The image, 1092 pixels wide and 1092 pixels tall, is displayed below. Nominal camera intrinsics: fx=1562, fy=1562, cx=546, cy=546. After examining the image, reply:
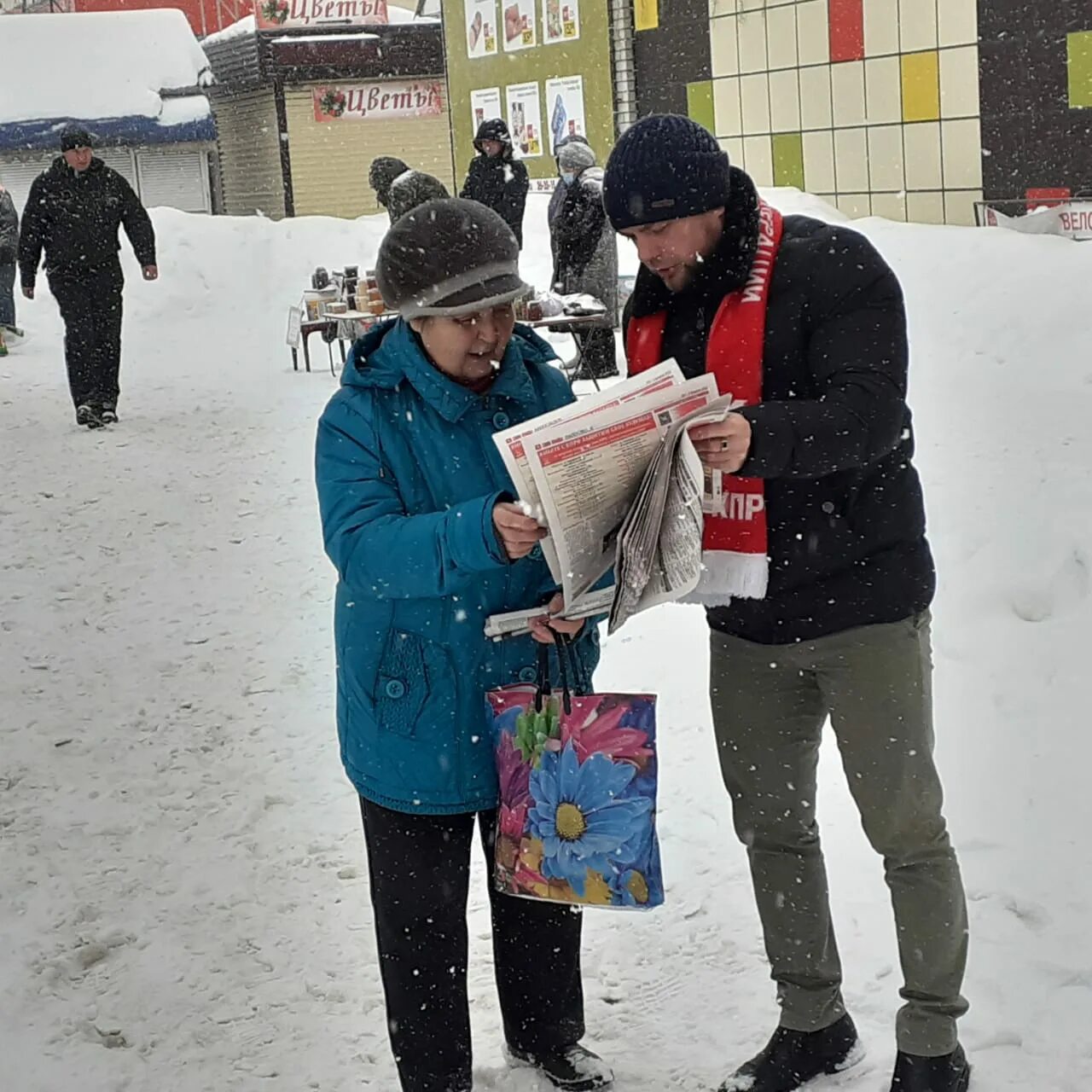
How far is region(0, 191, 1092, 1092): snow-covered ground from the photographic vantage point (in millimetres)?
3547

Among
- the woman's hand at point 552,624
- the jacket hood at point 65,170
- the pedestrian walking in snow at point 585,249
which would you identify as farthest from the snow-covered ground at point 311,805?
the pedestrian walking in snow at point 585,249

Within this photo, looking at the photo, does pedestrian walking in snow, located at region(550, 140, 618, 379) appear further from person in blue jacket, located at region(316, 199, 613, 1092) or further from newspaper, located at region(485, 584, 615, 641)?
newspaper, located at region(485, 584, 615, 641)

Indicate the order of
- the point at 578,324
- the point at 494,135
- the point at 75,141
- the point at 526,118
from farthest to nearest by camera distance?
1. the point at 526,118
2. the point at 494,135
3. the point at 578,324
4. the point at 75,141

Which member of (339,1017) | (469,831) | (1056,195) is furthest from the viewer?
(1056,195)

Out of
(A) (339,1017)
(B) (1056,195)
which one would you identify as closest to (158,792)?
(A) (339,1017)

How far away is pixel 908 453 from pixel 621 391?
64 cm

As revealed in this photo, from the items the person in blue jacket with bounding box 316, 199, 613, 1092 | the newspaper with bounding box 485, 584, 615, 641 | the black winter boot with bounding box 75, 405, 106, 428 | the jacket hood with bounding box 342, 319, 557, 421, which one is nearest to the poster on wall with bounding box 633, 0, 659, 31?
the black winter boot with bounding box 75, 405, 106, 428

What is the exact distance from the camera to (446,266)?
2.74m

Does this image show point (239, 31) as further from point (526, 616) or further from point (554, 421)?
point (554, 421)

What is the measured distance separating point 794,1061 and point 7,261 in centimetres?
1456

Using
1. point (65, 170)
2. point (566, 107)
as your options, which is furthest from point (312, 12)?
point (65, 170)

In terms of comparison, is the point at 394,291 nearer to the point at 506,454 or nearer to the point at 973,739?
the point at 506,454

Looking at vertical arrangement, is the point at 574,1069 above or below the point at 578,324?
below

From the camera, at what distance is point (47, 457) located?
10430mm
